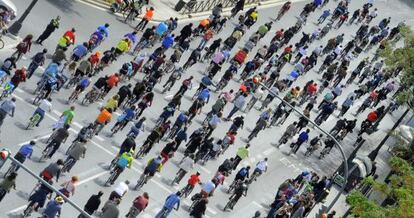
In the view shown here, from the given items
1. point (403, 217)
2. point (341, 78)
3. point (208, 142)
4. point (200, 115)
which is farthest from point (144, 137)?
point (341, 78)

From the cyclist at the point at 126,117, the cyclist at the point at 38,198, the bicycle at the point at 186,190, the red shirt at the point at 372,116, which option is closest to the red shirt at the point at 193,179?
the bicycle at the point at 186,190

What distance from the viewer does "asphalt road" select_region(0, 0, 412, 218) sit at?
37.6 metres

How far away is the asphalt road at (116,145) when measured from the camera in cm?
3759

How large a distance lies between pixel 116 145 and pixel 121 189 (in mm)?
5774

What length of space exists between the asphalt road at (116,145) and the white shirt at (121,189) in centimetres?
128

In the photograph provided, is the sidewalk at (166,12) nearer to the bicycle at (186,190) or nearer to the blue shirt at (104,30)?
the blue shirt at (104,30)

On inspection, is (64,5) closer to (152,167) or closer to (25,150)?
(152,167)

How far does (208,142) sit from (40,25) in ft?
33.3

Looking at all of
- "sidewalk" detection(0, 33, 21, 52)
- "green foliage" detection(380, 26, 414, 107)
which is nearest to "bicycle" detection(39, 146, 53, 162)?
"sidewalk" detection(0, 33, 21, 52)

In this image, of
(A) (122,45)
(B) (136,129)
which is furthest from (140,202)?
(A) (122,45)

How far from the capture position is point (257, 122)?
162ft

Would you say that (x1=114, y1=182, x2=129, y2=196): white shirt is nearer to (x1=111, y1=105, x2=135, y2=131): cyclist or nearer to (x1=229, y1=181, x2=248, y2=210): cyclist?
(x1=111, y1=105, x2=135, y2=131): cyclist

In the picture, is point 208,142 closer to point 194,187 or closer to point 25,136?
point 194,187

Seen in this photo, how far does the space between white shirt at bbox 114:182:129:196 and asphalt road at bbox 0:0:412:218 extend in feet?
4.19
